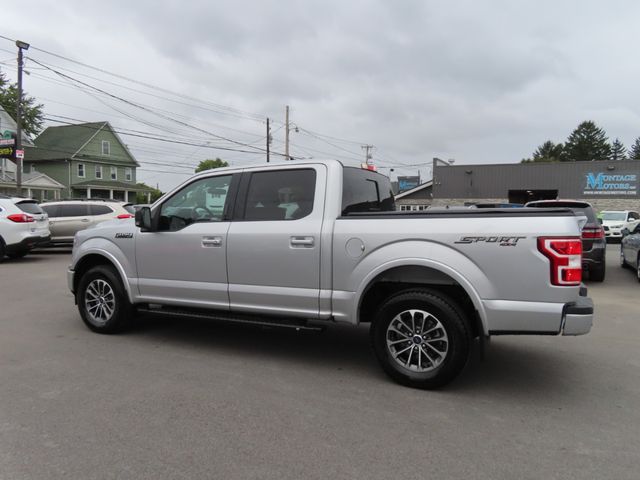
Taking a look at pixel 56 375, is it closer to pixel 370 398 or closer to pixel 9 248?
pixel 370 398

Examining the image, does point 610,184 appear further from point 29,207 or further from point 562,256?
point 562,256

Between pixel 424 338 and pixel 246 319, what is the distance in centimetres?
177

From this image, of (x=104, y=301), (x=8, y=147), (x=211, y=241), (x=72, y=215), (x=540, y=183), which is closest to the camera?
(x=211, y=241)

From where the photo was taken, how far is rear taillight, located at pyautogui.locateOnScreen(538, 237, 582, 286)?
3480mm

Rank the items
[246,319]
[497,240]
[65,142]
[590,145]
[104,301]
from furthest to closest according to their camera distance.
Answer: [590,145], [65,142], [104,301], [246,319], [497,240]

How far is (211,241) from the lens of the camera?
4.84 metres

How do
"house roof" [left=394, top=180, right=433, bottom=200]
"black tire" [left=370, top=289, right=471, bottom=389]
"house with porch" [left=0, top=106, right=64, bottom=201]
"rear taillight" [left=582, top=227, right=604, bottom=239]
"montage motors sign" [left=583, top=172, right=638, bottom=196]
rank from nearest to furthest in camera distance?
1. "black tire" [left=370, top=289, right=471, bottom=389]
2. "rear taillight" [left=582, top=227, right=604, bottom=239]
3. "montage motors sign" [left=583, top=172, right=638, bottom=196]
4. "house with porch" [left=0, top=106, right=64, bottom=201]
5. "house roof" [left=394, top=180, right=433, bottom=200]

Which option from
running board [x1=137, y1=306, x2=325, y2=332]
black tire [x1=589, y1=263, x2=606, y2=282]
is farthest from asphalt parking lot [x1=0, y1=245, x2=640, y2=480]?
black tire [x1=589, y1=263, x2=606, y2=282]

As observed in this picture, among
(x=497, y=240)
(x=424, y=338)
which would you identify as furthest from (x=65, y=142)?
(x=497, y=240)

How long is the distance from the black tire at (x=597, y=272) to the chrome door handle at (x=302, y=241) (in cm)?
780

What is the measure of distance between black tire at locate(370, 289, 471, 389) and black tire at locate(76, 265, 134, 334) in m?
3.11

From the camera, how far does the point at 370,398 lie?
3811mm

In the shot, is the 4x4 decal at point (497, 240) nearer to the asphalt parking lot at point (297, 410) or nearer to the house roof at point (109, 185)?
the asphalt parking lot at point (297, 410)

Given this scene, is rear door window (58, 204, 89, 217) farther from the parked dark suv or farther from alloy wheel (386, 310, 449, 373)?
alloy wheel (386, 310, 449, 373)
